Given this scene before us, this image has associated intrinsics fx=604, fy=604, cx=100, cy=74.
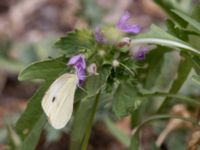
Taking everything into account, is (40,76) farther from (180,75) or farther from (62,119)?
(180,75)

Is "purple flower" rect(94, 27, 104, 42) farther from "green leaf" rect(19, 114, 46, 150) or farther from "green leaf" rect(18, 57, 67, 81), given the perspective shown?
"green leaf" rect(19, 114, 46, 150)

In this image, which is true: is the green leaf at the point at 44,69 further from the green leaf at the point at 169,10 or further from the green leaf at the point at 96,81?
the green leaf at the point at 169,10

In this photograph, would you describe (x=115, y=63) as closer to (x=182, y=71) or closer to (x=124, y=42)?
(x=124, y=42)

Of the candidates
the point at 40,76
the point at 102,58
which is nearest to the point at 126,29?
the point at 102,58

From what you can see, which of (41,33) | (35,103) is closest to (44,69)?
(35,103)

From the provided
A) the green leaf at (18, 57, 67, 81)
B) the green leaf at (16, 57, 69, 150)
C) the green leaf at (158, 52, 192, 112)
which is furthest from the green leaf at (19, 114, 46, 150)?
the green leaf at (158, 52, 192, 112)

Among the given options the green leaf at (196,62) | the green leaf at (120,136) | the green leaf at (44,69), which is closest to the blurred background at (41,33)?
the green leaf at (120,136)
